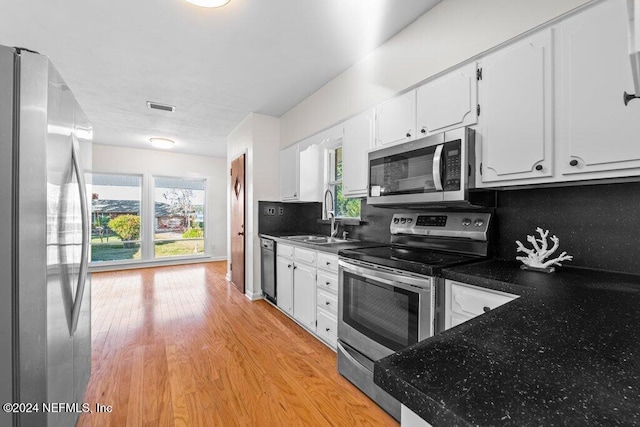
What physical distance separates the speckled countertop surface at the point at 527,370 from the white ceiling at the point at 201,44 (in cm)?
205

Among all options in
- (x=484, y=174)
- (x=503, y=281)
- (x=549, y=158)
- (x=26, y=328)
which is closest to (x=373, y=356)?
(x=503, y=281)

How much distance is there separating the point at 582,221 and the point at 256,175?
3.40 meters

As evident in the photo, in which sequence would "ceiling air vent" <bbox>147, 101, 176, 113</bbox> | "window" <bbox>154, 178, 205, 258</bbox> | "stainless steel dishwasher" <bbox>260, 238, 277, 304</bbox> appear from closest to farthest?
"stainless steel dishwasher" <bbox>260, 238, 277, 304</bbox>, "ceiling air vent" <bbox>147, 101, 176, 113</bbox>, "window" <bbox>154, 178, 205, 258</bbox>

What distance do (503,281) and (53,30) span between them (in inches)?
136

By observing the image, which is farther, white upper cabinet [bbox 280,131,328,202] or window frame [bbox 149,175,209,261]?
window frame [bbox 149,175,209,261]

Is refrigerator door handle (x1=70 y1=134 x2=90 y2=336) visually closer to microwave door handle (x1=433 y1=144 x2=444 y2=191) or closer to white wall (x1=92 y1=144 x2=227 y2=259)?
microwave door handle (x1=433 y1=144 x2=444 y2=191)

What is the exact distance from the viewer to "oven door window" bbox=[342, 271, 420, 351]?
160cm

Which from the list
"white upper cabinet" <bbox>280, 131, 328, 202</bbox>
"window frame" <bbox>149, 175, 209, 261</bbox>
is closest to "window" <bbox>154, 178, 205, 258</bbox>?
"window frame" <bbox>149, 175, 209, 261</bbox>

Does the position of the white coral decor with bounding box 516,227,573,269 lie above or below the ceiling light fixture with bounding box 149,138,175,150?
below

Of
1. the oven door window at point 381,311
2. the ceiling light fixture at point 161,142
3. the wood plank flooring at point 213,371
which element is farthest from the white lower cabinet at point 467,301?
the ceiling light fixture at point 161,142

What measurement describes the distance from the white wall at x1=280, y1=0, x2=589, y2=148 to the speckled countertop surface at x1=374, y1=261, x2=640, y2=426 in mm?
1459

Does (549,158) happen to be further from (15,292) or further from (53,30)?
(53,30)

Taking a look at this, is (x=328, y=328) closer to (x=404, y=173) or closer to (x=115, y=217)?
(x=404, y=173)

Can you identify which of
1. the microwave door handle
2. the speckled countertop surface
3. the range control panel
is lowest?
the speckled countertop surface
